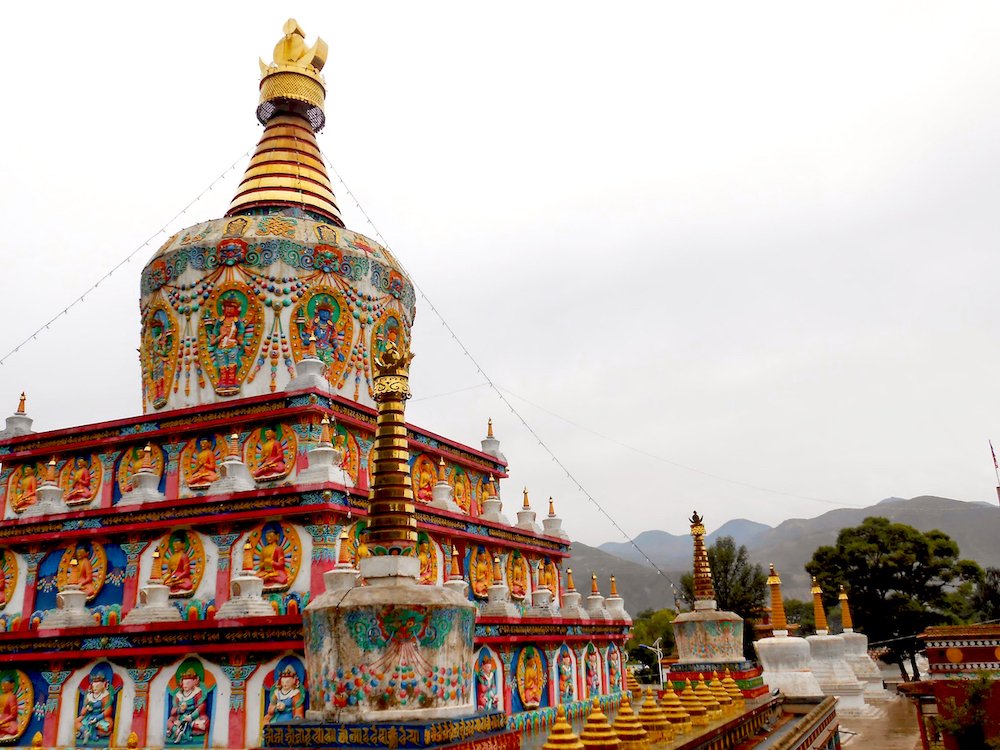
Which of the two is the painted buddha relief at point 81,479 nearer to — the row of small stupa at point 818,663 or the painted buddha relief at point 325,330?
the painted buddha relief at point 325,330

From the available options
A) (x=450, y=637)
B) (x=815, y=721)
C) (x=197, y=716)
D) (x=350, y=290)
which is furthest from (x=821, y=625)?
(x=450, y=637)

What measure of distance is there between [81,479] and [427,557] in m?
8.95

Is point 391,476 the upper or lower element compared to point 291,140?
lower

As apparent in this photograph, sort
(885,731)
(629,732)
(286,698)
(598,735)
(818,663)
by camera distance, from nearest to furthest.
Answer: (598,735) < (629,732) < (286,698) < (885,731) < (818,663)

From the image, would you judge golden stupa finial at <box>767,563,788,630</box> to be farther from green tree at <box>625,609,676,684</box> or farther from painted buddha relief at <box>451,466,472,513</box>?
green tree at <box>625,609,676,684</box>

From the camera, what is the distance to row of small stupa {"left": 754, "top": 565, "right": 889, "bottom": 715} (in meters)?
26.1

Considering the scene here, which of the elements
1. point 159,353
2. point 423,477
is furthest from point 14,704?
point 423,477

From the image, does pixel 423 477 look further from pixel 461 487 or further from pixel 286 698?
pixel 286 698

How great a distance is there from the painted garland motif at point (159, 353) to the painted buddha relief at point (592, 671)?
13905mm

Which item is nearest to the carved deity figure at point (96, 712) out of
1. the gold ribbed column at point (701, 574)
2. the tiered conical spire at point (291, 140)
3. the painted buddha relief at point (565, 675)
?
the painted buddha relief at point (565, 675)

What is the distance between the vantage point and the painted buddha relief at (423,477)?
67.3 feet

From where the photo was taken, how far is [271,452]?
703 inches

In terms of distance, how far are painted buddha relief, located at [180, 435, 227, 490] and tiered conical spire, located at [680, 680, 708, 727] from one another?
1142cm

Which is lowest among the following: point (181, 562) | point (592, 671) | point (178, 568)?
point (592, 671)
